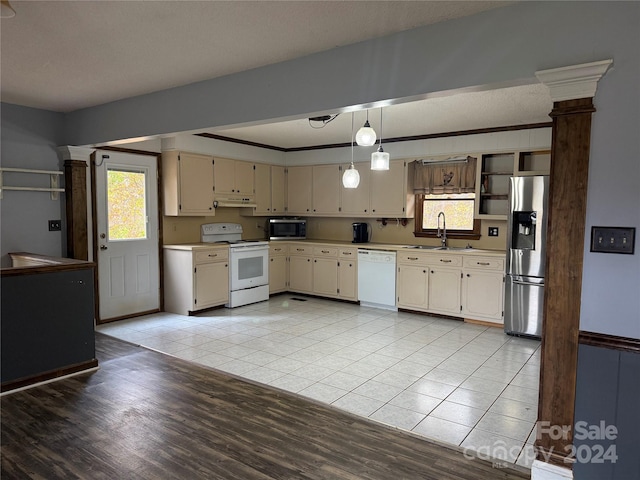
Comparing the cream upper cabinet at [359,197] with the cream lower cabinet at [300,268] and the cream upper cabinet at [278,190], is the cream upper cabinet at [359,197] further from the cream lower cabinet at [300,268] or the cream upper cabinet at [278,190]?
the cream upper cabinet at [278,190]

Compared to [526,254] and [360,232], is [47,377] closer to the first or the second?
[360,232]

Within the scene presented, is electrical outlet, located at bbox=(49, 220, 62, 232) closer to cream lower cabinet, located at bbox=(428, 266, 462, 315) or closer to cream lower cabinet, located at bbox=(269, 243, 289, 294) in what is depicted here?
cream lower cabinet, located at bbox=(269, 243, 289, 294)

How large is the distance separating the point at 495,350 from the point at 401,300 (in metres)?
1.65

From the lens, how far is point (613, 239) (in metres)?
1.93

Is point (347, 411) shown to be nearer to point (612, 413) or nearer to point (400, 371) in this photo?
point (400, 371)

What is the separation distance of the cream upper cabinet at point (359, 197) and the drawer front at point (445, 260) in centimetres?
132

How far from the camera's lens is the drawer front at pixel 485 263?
196 inches

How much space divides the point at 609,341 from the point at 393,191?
4294 mm

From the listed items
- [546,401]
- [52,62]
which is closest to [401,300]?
[546,401]

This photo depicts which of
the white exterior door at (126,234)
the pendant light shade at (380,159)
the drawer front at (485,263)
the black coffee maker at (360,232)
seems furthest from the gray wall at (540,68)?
the black coffee maker at (360,232)

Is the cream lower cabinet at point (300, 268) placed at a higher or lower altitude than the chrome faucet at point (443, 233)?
lower

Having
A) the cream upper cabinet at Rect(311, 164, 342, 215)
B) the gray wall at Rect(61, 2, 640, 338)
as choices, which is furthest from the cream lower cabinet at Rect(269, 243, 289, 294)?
the gray wall at Rect(61, 2, 640, 338)

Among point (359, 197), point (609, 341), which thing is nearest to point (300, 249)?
point (359, 197)

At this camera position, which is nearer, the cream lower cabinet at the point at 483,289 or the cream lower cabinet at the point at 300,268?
the cream lower cabinet at the point at 483,289
